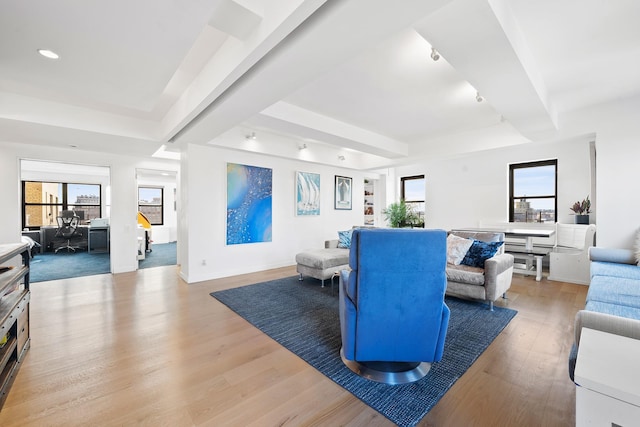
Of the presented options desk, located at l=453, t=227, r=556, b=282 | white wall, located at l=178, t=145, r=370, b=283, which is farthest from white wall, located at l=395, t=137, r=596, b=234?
white wall, located at l=178, t=145, r=370, b=283

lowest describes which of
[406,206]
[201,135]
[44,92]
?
[406,206]

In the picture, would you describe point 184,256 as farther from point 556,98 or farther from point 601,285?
point 556,98

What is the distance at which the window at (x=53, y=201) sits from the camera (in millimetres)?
8070

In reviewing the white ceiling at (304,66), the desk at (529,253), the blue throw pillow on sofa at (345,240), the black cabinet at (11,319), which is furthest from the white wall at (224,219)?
the desk at (529,253)

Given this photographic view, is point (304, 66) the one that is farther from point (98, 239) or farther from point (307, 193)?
point (98, 239)

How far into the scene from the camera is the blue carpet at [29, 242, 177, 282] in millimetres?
5137

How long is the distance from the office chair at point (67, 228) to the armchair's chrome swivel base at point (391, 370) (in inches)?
357

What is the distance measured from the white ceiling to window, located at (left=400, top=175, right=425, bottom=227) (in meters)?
3.27

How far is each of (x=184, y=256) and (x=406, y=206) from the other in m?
5.61

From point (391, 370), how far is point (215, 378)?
4.21 feet

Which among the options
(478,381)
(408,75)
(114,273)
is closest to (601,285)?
(478,381)

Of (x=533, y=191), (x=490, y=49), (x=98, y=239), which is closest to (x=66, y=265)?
(x=98, y=239)

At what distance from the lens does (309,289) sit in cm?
410

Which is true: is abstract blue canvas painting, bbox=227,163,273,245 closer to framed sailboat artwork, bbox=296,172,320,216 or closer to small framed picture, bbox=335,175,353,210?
framed sailboat artwork, bbox=296,172,320,216
